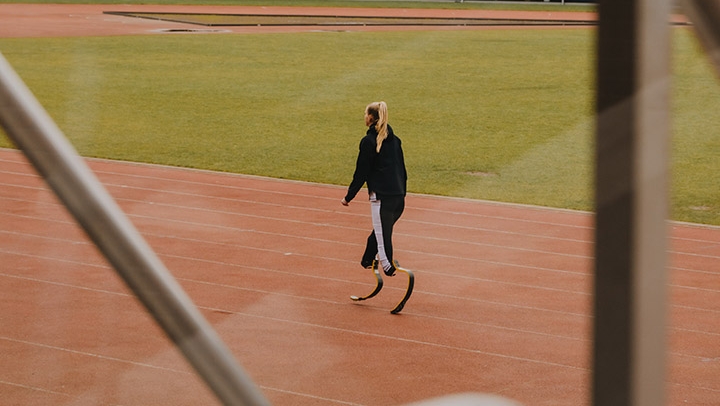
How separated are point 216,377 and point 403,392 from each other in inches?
173

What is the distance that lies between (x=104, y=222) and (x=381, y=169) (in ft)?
16.4

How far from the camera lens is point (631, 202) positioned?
0.48 meters

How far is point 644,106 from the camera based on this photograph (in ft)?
1.58

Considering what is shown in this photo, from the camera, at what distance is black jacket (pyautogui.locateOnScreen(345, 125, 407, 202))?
5473mm

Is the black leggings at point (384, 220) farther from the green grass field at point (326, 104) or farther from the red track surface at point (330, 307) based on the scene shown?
the green grass field at point (326, 104)

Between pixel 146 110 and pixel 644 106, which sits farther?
pixel 146 110

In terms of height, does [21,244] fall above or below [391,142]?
below

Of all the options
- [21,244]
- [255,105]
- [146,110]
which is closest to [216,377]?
[21,244]

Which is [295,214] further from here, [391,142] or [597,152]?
[597,152]

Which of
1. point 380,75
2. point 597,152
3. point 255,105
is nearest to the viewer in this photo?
point 597,152

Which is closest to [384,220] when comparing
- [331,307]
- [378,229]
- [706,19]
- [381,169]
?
[378,229]

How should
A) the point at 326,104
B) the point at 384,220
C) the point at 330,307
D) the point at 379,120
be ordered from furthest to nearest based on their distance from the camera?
the point at 326,104 → the point at 330,307 → the point at 384,220 → the point at 379,120

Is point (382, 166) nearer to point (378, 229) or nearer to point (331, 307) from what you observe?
point (378, 229)

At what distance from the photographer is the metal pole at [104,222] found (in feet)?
1.66
